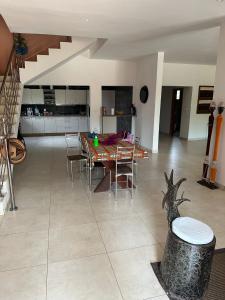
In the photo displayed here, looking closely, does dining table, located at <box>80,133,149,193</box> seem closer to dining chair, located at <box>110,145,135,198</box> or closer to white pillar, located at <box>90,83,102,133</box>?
dining chair, located at <box>110,145,135,198</box>

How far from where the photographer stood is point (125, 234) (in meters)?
2.58

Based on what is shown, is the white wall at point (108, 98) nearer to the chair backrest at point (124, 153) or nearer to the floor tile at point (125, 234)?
the chair backrest at point (124, 153)

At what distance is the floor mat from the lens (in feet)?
5.91

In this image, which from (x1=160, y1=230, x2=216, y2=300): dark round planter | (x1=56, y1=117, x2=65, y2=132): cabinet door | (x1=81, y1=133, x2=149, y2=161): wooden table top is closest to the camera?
(x1=160, y1=230, x2=216, y2=300): dark round planter

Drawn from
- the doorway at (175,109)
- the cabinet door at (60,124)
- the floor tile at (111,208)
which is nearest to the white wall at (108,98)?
the cabinet door at (60,124)

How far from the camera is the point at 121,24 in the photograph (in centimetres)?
355

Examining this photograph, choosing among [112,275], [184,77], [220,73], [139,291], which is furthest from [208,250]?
[184,77]

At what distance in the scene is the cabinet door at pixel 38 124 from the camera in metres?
8.82

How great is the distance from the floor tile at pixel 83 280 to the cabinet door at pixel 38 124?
294 inches

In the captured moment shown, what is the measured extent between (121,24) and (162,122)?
6.92m

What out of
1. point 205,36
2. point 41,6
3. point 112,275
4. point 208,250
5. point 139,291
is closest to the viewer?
point 208,250

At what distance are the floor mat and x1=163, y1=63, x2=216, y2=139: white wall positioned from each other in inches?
247

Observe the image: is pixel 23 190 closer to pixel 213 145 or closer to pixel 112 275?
pixel 112 275

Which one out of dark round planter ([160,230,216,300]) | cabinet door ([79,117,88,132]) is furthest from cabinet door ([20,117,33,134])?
dark round planter ([160,230,216,300])
